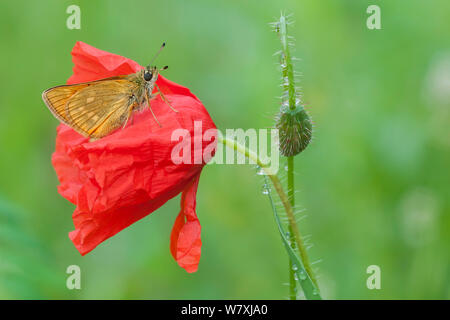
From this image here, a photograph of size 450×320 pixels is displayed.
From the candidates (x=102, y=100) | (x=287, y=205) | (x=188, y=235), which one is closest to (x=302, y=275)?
(x=287, y=205)

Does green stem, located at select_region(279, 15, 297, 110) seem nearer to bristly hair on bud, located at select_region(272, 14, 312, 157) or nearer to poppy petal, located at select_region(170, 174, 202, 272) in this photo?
bristly hair on bud, located at select_region(272, 14, 312, 157)

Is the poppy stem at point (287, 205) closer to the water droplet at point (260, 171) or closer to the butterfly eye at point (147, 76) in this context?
the water droplet at point (260, 171)

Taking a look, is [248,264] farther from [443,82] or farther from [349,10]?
[349,10]

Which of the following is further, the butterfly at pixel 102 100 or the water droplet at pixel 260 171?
the butterfly at pixel 102 100

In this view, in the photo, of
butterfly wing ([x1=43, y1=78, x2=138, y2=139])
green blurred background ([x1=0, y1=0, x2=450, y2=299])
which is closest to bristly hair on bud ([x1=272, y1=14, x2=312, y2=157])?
butterfly wing ([x1=43, y1=78, x2=138, y2=139])

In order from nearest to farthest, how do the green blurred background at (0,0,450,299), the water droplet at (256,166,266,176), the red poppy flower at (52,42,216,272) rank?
the water droplet at (256,166,266,176) → the red poppy flower at (52,42,216,272) → the green blurred background at (0,0,450,299)

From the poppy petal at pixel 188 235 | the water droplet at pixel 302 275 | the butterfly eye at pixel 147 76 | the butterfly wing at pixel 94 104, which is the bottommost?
the water droplet at pixel 302 275

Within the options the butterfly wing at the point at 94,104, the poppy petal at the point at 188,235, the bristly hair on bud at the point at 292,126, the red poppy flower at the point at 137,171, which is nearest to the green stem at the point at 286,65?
the bristly hair on bud at the point at 292,126
